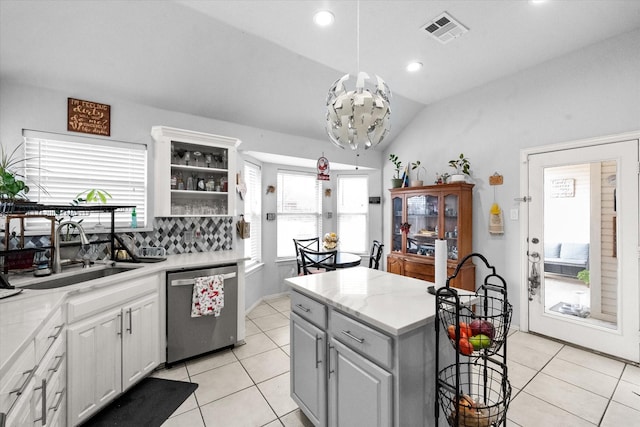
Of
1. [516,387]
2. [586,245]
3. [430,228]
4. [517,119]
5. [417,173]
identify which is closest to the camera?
[516,387]

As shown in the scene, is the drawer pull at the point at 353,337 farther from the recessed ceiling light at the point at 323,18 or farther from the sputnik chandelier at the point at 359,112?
the recessed ceiling light at the point at 323,18

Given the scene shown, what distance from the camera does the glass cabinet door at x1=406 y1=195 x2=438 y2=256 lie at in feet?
13.2

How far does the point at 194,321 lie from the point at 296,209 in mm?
2655

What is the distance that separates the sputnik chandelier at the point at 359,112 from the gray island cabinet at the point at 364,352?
881 mm

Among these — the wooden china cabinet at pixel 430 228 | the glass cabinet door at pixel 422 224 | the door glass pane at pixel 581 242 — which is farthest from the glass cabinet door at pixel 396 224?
the door glass pane at pixel 581 242

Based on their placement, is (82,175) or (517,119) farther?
(517,119)

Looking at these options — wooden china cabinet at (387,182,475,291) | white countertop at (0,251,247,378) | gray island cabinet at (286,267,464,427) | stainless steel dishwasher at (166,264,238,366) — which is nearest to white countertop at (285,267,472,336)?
gray island cabinet at (286,267,464,427)

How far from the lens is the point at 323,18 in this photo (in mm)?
2441

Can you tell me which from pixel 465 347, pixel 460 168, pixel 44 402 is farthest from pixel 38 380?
pixel 460 168

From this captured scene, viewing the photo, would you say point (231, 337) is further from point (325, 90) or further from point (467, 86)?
point (467, 86)

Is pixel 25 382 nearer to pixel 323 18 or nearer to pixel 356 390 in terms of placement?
pixel 356 390

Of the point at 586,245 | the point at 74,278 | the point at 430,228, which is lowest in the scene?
the point at 74,278

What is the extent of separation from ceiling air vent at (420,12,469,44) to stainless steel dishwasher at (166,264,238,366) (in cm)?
296

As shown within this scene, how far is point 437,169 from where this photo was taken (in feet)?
14.1
